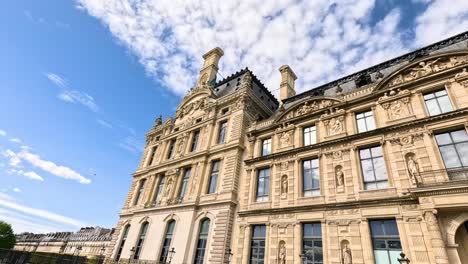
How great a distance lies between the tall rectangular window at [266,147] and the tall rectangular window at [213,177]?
4917 millimetres

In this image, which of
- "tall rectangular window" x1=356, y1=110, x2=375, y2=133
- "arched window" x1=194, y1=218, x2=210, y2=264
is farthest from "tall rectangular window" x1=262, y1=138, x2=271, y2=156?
"arched window" x1=194, y1=218, x2=210, y2=264

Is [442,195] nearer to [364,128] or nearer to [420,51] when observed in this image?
[364,128]

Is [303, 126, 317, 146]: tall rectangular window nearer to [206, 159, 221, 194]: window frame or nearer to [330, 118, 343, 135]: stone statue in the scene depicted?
[330, 118, 343, 135]: stone statue

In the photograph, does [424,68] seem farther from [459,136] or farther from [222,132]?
[222,132]

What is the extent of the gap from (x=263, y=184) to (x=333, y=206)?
19.2ft

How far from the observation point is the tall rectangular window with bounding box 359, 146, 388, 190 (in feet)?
43.7

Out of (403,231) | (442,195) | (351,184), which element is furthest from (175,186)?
(442,195)

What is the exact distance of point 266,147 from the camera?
66.6ft

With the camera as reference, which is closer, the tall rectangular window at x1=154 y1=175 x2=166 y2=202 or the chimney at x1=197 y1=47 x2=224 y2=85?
the tall rectangular window at x1=154 y1=175 x2=166 y2=202

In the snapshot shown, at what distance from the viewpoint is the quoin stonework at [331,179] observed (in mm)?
11414

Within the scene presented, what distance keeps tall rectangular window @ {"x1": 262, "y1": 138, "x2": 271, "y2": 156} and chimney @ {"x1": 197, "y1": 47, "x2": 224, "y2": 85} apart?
1439 cm

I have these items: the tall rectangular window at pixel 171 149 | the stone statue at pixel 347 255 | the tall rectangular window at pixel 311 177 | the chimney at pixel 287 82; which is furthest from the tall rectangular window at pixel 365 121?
the tall rectangular window at pixel 171 149

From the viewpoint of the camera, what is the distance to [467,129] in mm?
11742

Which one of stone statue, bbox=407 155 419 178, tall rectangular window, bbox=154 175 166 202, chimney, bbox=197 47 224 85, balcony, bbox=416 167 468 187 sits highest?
chimney, bbox=197 47 224 85
